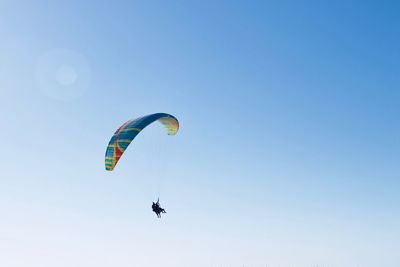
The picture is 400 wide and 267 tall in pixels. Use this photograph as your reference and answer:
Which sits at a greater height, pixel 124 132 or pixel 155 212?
pixel 124 132

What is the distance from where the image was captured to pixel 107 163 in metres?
42.8

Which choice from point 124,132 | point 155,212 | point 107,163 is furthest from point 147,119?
point 155,212

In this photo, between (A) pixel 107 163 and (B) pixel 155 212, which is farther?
(B) pixel 155 212

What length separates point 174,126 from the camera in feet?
160

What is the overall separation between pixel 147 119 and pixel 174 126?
614cm

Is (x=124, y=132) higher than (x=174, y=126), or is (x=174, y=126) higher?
(x=174, y=126)

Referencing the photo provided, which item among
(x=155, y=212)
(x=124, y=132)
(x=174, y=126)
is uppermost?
(x=174, y=126)

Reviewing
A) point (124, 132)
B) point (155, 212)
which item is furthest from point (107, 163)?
point (155, 212)

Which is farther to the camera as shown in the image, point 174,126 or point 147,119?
point 174,126

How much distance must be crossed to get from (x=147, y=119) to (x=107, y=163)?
4826 millimetres

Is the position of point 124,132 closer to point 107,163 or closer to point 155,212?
point 107,163

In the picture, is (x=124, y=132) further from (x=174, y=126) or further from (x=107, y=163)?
(x=174, y=126)

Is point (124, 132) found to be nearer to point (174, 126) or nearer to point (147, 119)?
point (147, 119)

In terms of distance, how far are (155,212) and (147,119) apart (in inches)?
356
